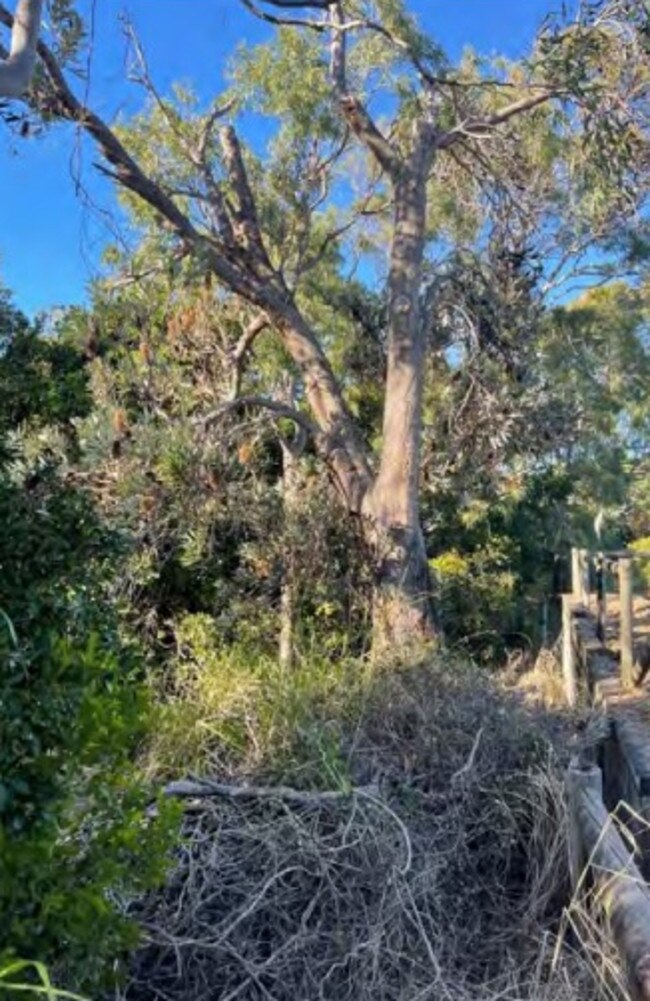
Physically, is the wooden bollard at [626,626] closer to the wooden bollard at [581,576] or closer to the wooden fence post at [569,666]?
the wooden fence post at [569,666]

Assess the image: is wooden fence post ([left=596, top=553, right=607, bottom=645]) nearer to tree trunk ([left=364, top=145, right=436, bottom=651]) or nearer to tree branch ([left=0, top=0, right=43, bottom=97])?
tree trunk ([left=364, top=145, right=436, bottom=651])

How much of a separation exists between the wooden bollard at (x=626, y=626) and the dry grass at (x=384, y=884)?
3.99 m

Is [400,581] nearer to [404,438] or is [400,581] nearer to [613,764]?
[404,438]

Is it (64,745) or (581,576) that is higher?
(581,576)

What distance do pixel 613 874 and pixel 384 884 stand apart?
1.10 metres

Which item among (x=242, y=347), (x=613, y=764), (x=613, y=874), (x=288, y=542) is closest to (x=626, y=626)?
(x=613, y=764)

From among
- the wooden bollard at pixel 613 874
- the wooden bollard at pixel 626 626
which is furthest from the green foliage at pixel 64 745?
the wooden bollard at pixel 626 626

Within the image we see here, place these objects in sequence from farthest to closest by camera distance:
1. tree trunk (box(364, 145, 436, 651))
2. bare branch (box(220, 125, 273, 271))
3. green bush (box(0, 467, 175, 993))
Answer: bare branch (box(220, 125, 273, 271)) < tree trunk (box(364, 145, 436, 651)) < green bush (box(0, 467, 175, 993))

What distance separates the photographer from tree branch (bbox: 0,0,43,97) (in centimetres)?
348

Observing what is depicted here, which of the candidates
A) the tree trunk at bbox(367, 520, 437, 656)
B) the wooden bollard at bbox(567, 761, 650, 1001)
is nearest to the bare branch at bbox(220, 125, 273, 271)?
the tree trunk at bbox(367, 520, 437, 656)

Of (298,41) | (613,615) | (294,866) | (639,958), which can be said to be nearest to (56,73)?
(298,41)

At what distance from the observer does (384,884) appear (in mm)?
4355

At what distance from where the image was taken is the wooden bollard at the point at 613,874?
9.74 ft

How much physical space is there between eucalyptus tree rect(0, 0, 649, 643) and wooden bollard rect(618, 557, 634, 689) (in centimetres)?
183
